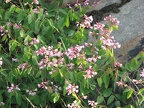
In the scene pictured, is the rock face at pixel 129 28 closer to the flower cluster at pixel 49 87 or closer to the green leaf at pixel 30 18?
the flower cluster at pixel 49 87

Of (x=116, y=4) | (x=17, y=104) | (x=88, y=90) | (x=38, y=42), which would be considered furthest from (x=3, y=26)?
(x=116, y=4)

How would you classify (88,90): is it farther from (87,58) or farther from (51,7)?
(51,7)

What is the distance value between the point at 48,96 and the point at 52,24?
53 cm

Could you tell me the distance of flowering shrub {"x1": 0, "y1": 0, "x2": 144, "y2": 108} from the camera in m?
2.72

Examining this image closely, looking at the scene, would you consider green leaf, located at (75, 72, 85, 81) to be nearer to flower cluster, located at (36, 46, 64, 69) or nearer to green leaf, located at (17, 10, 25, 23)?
flower cluster, located at (36, 46, 64, 69)

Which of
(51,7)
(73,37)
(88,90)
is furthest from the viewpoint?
(51,7)

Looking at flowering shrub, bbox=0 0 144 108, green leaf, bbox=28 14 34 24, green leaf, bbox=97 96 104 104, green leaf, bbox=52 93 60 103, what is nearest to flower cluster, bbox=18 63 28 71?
flowering shrub, bbox=0 0 144 108

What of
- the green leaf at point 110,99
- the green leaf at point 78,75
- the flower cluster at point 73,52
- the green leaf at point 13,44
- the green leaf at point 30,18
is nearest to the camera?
the flower cluster at point 73,52

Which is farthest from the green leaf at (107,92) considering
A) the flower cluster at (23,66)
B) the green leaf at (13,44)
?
the green leaf at (13,44)

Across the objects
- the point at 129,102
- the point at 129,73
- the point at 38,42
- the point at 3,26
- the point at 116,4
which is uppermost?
the point at 116,4

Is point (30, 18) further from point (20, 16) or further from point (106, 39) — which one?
point (106, 39)

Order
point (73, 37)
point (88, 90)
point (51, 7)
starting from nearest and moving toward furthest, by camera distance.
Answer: point (88, 90), point (73, 37), point (51, 7)

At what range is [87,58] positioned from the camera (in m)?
2.88

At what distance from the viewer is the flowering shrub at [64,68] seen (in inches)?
107
